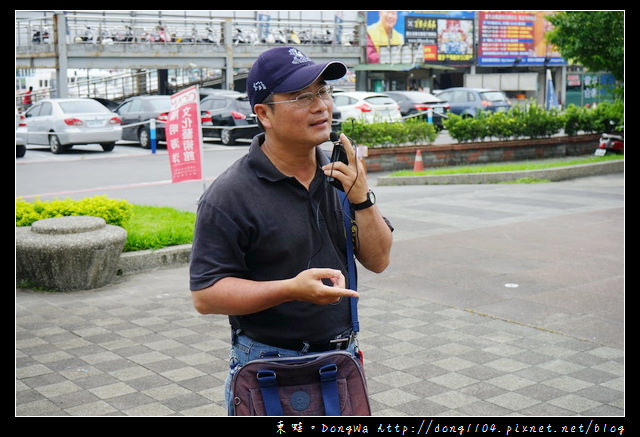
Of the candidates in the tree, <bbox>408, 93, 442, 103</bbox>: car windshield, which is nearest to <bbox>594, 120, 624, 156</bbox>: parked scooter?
the tree

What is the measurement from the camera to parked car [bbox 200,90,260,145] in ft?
73.6

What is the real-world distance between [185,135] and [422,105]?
57.0 feet

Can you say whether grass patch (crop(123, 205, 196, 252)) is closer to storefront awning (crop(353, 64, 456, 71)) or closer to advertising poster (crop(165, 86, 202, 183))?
advertising poster (crop(165, 86, 202, 183))

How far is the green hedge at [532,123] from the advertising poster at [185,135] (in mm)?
8304

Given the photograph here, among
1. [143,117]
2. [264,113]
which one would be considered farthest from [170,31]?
[264,113]

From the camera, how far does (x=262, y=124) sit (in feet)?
8.71

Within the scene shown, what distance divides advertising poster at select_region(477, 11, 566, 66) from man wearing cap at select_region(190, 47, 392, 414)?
41250mm

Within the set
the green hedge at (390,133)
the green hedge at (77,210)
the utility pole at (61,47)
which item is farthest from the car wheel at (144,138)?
the green hedge at (77,210)

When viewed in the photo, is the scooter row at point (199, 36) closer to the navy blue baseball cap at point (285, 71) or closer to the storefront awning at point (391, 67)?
the storefront awning at point (391, 67)

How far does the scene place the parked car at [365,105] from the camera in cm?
2448

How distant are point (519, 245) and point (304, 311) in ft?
22.1
